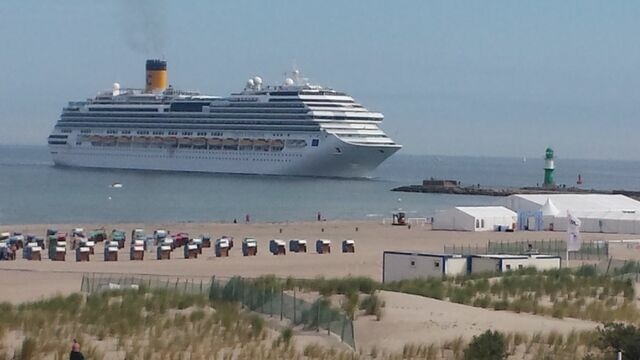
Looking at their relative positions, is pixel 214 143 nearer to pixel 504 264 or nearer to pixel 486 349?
pixel 504 264

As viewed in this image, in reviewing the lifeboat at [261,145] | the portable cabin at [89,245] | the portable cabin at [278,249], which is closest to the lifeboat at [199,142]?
the lifeboat at [261,145]

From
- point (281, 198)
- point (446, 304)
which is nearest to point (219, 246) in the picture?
point (446, 304)

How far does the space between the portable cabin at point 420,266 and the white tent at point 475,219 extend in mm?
→ 18903

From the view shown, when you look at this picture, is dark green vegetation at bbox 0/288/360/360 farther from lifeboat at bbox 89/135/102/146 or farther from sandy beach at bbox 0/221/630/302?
lifeboat at bbox 89/135/102/146

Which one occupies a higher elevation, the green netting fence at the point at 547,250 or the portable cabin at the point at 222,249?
the green netting fence at the point at 547,250

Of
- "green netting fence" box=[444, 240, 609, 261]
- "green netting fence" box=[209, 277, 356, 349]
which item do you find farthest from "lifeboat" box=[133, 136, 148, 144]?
"green netting fence" box=[209, 277, 356, 349]

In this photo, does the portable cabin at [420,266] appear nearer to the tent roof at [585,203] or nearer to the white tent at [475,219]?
the white tent at [475,219]

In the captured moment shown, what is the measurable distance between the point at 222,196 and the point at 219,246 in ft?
127

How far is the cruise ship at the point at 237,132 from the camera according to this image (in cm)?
8981

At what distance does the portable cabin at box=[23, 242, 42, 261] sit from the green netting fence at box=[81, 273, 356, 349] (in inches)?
375

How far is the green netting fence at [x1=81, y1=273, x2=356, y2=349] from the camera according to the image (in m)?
15.7

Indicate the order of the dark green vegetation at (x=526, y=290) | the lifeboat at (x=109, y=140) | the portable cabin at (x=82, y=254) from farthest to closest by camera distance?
the lifeboat at (x=109, y=140) < the portable cabin at (x=82, y=254) < the dark green vegetation at (x=526, y=290)

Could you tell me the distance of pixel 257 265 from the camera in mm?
29234

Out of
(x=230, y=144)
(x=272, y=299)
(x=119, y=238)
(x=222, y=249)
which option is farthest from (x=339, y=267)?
(x=230, y=144)
